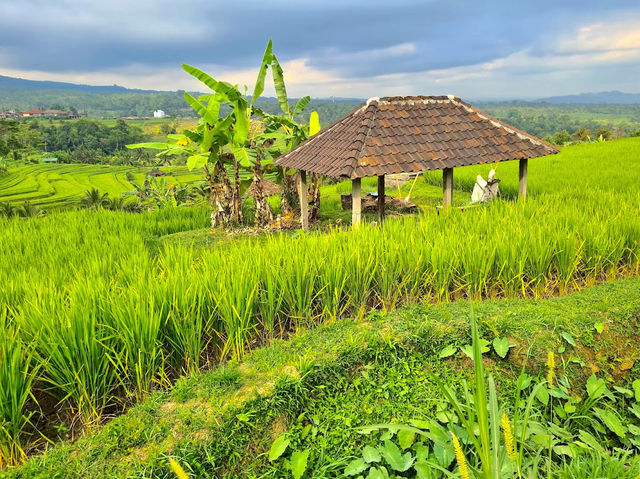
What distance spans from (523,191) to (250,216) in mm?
4981

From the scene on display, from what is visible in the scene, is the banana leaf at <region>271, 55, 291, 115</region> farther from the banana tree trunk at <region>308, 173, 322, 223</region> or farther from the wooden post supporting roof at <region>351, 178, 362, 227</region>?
the wooden post supporting roof at <region>351, 178, 362, 227</region>

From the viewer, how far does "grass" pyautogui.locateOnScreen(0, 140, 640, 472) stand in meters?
2.30

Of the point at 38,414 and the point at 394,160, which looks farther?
the point at 394,160

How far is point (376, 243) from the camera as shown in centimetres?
365

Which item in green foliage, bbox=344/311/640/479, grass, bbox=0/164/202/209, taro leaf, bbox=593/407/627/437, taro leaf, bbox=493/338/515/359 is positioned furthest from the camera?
grass, bbox=0/164/202/209

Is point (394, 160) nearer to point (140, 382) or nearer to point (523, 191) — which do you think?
point (523, 191)

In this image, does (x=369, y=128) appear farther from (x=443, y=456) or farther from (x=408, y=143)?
(x=443, y=456)

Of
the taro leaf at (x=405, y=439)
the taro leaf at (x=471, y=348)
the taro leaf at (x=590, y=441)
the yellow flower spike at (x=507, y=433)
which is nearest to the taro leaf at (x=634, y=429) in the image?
the taro leaf at (x=590, y=441)

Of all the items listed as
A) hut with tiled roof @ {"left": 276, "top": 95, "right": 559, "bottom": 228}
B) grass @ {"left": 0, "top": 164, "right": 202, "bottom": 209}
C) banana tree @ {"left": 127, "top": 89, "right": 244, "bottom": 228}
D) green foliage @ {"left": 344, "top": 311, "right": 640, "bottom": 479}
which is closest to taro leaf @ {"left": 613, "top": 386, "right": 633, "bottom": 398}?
green foliage @ {"left": 344, "top": 311, "right": 640, "bottom": 479}

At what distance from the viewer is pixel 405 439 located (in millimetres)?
2100

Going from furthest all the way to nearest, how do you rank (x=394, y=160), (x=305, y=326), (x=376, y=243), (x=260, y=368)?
(x=394, y=160), (x=376, y=243), (x=305, y=326), (x=260, y=368)

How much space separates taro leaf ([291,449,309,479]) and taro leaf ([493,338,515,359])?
1.39 metres

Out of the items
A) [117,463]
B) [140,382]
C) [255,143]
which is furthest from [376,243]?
[255,143]

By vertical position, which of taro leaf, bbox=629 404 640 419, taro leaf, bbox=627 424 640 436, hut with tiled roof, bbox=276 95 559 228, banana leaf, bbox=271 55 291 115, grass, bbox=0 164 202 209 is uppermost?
banana leaf, bbox=271 55 291 115
